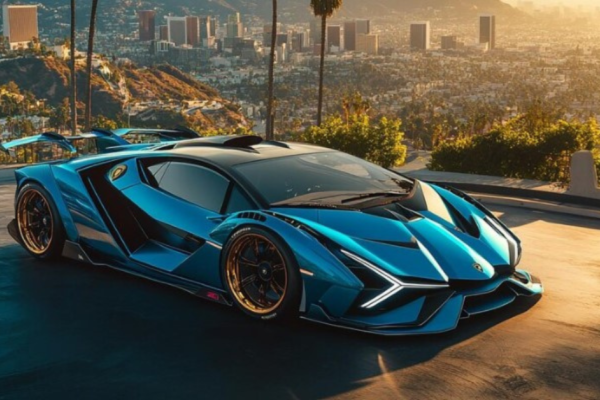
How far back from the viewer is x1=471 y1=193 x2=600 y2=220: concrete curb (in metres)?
12.8

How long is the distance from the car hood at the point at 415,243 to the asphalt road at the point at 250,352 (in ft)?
1.34

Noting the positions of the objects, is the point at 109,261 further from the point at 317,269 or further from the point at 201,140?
the point at 317,269

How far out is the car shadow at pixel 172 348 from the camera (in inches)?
206

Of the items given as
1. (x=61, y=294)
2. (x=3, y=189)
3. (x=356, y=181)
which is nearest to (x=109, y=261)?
(x=61, y=294)

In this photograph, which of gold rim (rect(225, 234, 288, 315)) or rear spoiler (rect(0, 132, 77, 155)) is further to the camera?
rear spoiler (rect(0, 132, 77, 155))

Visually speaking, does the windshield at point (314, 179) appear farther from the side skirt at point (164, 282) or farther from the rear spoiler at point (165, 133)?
the rear spoiler at point (165, 133)

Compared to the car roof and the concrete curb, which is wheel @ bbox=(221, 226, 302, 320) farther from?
the concrete curb

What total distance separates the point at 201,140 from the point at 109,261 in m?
1.36

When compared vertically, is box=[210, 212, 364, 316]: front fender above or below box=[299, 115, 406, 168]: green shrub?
above

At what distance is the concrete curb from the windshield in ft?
18.8

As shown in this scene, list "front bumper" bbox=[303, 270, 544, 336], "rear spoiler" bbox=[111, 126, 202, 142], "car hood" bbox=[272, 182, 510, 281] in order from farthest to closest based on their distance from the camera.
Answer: "rear spoiler" bbox=[111, 126, 202, 142] < "car hood" bbox=[272, 182, 510, 281] < "front bumper" bbox=[303, 270, 544, 336]

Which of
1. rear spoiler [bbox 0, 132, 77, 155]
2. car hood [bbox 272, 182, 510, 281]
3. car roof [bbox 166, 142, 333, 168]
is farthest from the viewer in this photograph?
rear spoiler [bbox 0, 132, 77, 155]

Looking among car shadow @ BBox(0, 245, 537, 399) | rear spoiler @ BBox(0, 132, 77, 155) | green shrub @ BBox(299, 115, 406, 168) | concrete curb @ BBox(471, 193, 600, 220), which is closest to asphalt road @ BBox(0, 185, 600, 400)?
car shadow @ BBox(0, 245, 537, 399)

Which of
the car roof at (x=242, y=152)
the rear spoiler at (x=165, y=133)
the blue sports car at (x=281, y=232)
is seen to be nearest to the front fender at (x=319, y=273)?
the blue sports car at (x=281, y=232)
